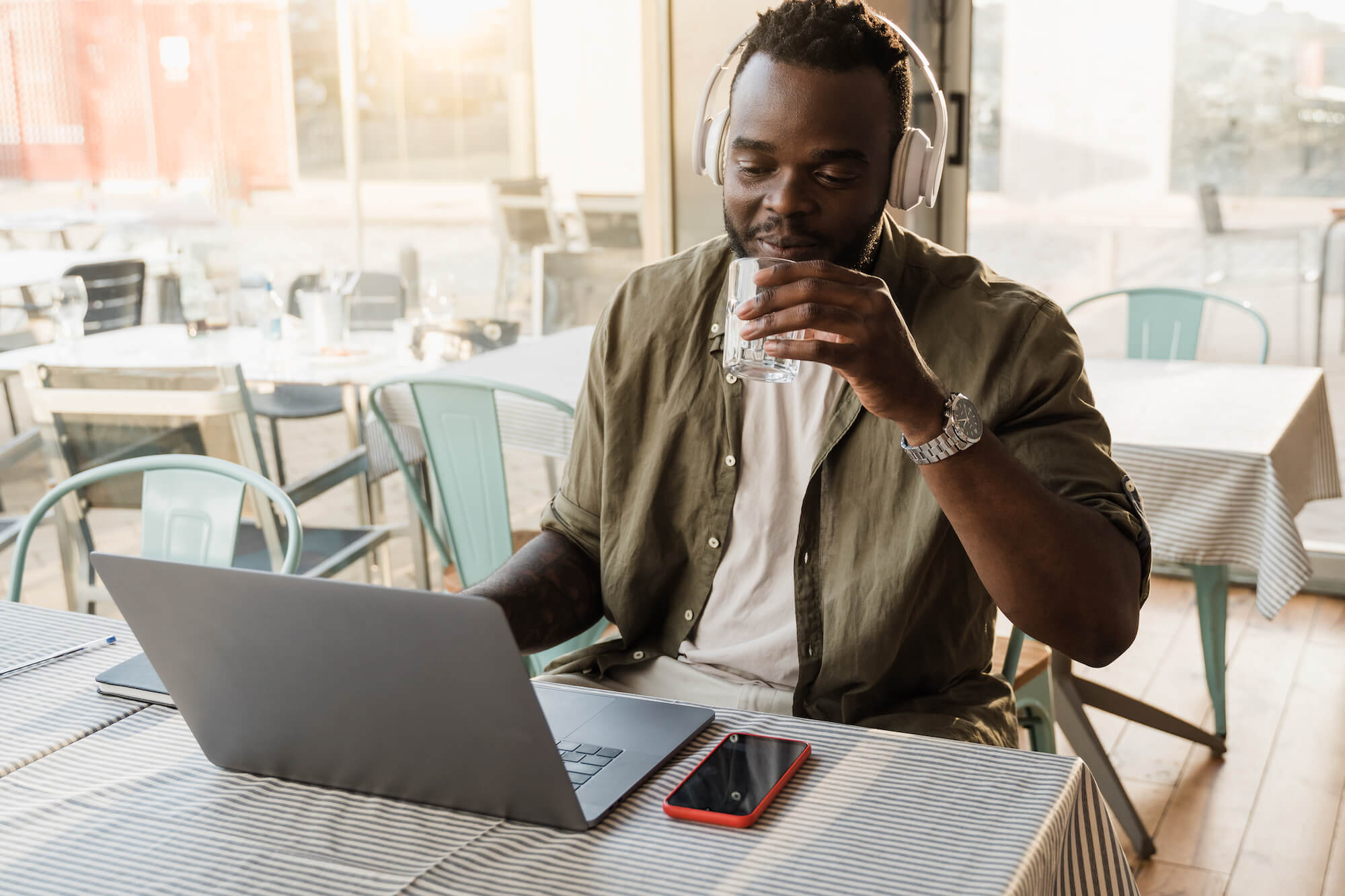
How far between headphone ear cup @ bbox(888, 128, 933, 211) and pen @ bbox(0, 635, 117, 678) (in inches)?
36.2

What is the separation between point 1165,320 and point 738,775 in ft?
8.46

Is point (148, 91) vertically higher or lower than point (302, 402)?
higher

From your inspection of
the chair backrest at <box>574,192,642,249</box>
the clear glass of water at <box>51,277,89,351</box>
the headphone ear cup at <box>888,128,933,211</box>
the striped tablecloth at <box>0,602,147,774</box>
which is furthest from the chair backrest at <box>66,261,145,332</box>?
the headphone ear cup at <box>888,128,933,211</box>

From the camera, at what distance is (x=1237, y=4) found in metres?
3.14

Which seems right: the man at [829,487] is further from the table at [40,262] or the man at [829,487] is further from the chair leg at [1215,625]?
the table at [40,262]

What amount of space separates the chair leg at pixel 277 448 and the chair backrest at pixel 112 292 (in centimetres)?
46

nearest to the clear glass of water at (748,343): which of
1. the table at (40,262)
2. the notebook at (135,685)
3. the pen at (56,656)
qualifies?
the notebook at (135,685)

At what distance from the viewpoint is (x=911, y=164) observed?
1.25m

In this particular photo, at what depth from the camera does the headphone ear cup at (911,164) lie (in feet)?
4.11

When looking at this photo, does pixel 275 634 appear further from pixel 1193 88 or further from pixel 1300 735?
pixel 1193 88

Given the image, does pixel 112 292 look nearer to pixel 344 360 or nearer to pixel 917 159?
pixel 344 360

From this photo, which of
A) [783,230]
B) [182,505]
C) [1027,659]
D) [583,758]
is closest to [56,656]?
[182,505]

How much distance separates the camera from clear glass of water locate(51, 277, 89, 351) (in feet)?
9.66

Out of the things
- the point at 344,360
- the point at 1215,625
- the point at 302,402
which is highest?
the point at 344,360
